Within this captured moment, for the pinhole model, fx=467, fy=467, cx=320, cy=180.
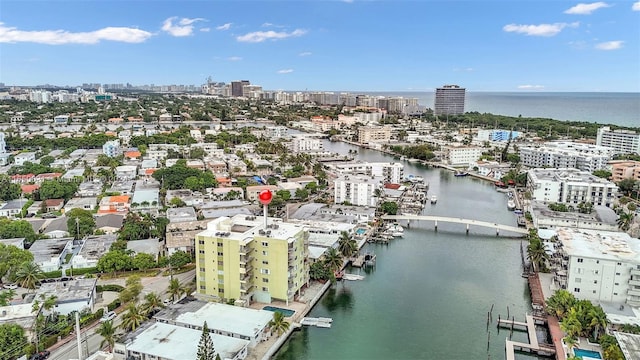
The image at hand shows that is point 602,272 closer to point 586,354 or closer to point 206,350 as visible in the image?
point 586,354

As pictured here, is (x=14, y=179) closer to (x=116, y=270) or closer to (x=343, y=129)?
(x=116, y=270)

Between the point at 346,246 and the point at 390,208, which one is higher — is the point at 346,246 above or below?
below

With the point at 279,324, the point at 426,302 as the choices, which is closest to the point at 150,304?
the point at 279,324

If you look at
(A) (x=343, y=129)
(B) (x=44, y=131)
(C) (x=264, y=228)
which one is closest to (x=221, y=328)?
(C) (x=264, y=228)

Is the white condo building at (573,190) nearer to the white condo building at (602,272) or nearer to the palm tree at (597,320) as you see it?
the white condo building at (602,272)

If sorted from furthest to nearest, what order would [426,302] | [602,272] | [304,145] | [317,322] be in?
[304,145]
[426,302]
[602,272]
[317,322]

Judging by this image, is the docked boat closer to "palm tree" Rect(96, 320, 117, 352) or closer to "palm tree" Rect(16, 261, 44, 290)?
"palm tree" Rect(96, 320, 117, 352)

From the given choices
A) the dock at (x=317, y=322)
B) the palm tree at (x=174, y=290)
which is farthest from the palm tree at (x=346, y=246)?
the palm tree at (x=174, y=290)
